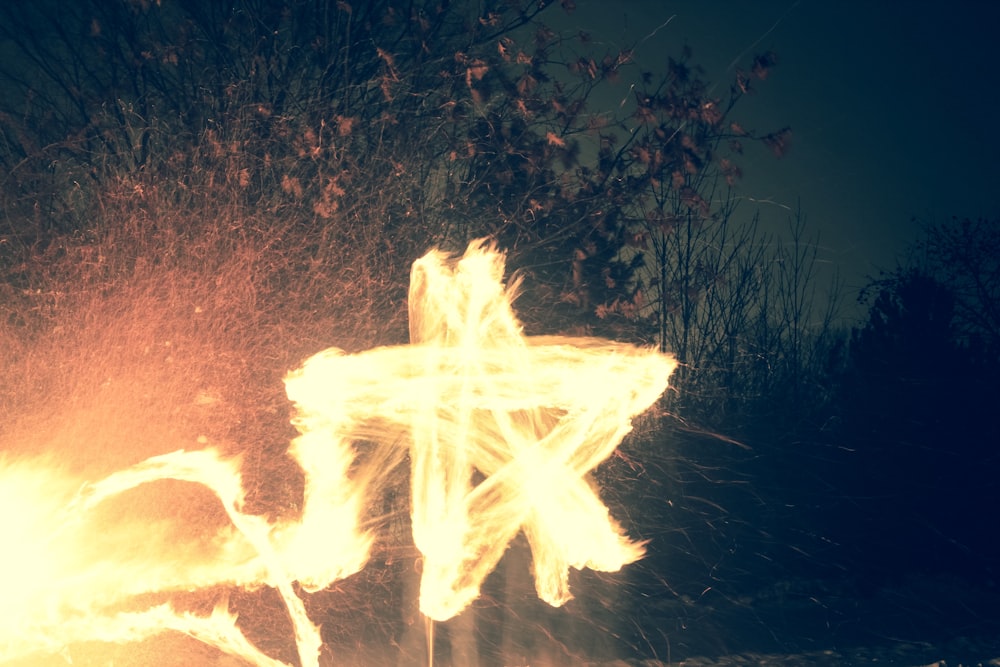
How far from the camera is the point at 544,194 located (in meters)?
8.94

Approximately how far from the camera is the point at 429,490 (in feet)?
21.0

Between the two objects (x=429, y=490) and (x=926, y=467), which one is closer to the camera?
(x=429, y=490)

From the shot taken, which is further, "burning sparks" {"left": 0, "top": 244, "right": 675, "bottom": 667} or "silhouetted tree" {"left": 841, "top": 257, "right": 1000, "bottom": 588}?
"silhouetted tree" {"left": 841, "top": 257, "right": 1000, "bottom": 588}

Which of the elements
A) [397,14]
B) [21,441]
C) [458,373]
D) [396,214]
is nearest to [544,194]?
[396,214]

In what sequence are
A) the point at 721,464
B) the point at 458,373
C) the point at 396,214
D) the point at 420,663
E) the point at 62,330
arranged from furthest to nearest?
the point at 721,464 < the point at 396,214 < the point at 62,330 < the point at 420,663 < the point at 458,373

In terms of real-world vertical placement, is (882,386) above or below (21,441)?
above

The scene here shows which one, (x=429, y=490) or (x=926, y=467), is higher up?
(x=926, y=467)

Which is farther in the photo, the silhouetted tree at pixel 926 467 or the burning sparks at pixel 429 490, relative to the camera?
the silhouetted tree at pixel 926 467

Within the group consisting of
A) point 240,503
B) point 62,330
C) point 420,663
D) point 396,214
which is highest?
point 396,214

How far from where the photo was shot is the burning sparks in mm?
6398

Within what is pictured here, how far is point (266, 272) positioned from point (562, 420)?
10.4 ft

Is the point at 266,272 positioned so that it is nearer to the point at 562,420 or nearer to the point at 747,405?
the point at 562,420

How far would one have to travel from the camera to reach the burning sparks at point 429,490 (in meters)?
6.40

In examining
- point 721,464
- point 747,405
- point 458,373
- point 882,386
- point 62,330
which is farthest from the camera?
Answer: point 747,405
